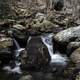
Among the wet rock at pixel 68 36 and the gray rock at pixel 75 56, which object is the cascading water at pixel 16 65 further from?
the gray rock at pixel 75 56

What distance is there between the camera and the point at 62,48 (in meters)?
13.6

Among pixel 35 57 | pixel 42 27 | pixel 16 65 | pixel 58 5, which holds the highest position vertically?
pixel 35 57

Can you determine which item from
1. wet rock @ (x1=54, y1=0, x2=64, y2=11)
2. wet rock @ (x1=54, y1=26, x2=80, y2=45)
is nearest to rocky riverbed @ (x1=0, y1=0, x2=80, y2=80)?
wet rock @ (x1=54, y1=26, x2=80, y2=45)

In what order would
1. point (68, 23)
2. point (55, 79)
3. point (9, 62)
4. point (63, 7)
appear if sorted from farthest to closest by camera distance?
point (63, 7), point (68, 23), point (9, 62), point (55, 79)

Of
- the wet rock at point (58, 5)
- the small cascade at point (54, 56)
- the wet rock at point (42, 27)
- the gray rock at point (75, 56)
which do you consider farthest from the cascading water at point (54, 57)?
the wet rock at point (58, 5)

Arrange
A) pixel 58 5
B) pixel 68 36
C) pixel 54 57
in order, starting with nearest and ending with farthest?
pixel 54 57 → pixel 68 36 → pixel 58 5

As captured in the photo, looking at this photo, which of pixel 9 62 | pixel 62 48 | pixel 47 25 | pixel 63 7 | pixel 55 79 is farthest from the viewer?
pixel 63 7

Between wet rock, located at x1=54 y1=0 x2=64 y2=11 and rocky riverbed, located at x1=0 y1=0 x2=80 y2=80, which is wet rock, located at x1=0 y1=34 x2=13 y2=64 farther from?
wet rock, located at x1=54 y1=0 x2=64 y2=11

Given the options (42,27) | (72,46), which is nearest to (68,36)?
(72,46)

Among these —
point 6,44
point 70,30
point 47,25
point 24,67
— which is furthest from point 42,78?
point 47,25

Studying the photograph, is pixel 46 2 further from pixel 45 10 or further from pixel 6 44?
pixel 6 44

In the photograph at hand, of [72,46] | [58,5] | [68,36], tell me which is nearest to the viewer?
[72,46]

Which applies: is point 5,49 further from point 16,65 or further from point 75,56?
point 75,56

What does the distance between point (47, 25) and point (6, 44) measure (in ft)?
18.4
